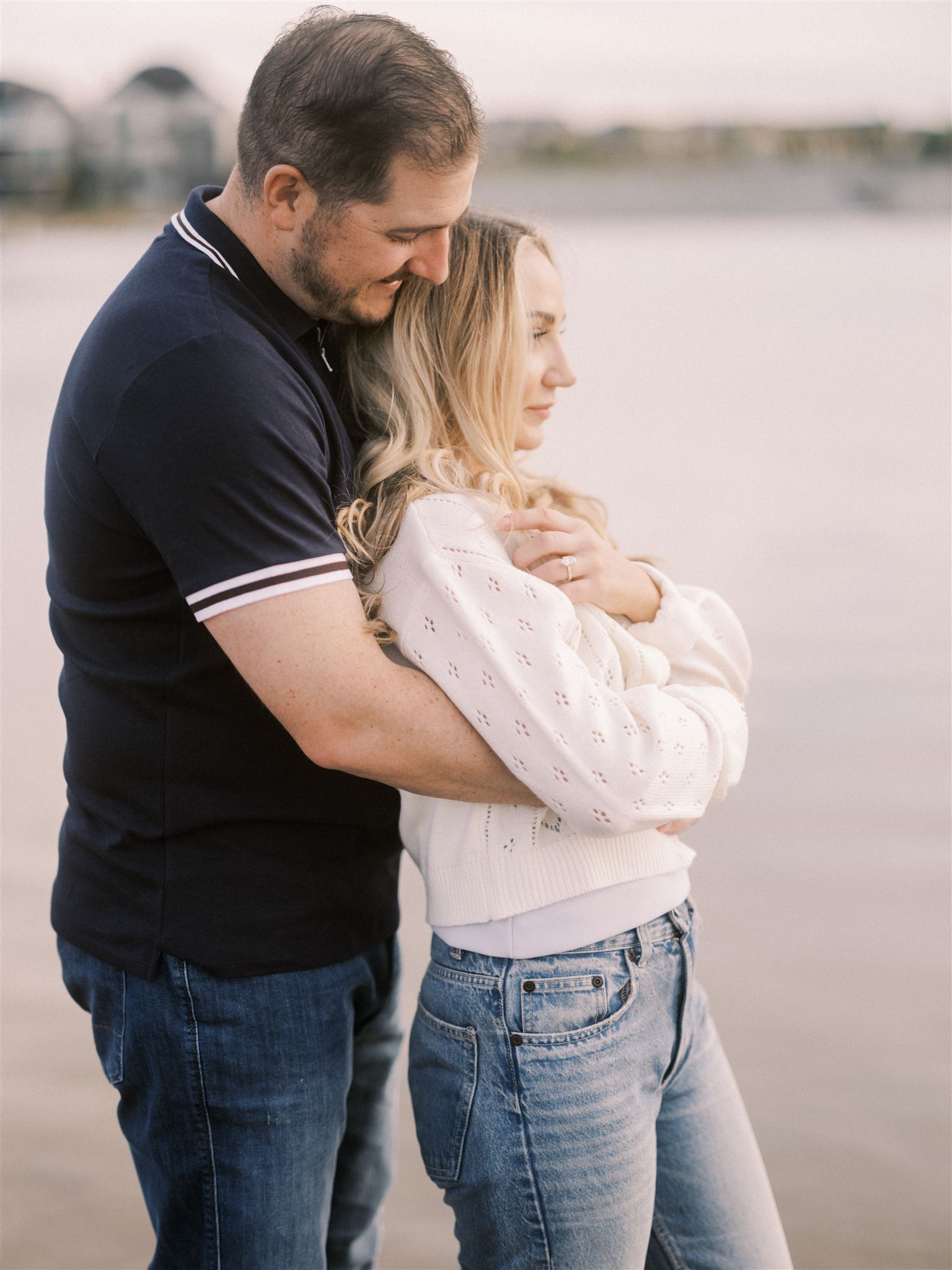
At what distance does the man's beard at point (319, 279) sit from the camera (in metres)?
1.41

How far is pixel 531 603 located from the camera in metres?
1.36

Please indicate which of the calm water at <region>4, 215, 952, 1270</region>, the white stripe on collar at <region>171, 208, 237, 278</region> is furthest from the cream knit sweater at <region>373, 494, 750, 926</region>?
the calm water at <region>4, 215, 952, 1270</region>

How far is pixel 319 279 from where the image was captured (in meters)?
1.44

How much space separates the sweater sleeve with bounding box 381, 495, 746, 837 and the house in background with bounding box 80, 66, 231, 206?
50625 mm

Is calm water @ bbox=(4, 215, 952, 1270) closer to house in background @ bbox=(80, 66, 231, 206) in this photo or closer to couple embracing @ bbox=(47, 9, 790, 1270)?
couple embracing @ bbox=(47, 9, 790, 1270)

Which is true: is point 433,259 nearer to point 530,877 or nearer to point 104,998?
point 530,877

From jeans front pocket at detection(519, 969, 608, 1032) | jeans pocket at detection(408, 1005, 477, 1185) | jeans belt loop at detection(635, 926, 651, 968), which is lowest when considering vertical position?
jeans pocket at detection(408, 1005, 477, 1185)

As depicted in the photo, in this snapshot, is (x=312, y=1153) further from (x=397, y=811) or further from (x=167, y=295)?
(x=167, y=295)

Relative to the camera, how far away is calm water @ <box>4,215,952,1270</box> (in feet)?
8.34

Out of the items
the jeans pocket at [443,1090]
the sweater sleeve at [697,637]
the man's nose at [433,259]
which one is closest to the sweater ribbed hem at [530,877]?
the jeans pocket at [443,1090]

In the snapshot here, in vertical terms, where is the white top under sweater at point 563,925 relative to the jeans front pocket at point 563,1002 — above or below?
above

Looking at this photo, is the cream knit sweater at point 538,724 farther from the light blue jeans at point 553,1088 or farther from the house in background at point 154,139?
the house in background at point 154,139

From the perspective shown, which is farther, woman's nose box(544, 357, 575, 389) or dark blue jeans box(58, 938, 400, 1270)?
woman's nose box(544, 357, 575, 389)

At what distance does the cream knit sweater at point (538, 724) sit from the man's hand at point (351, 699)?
0.04 metres
